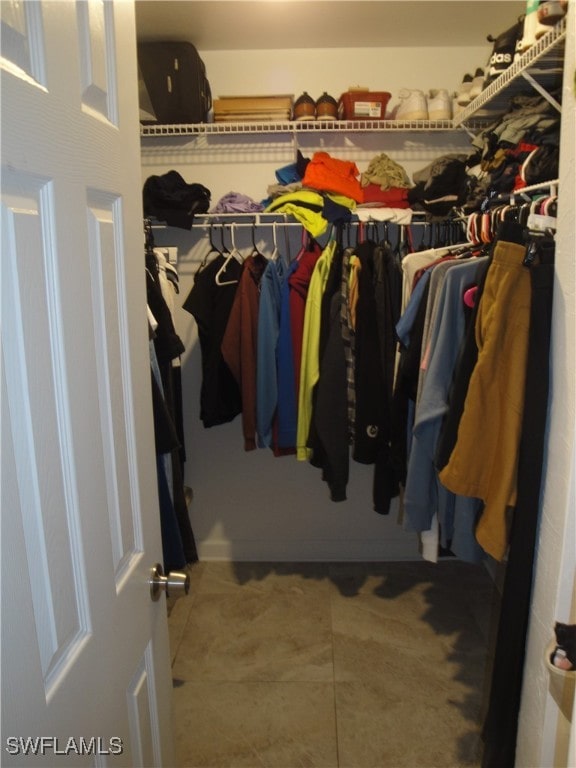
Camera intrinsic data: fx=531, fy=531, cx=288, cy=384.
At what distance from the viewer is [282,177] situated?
8.66 ft

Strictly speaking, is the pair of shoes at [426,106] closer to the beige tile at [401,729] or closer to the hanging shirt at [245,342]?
the hanging shirt at [245,342]

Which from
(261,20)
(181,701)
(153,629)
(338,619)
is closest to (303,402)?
(338,619)

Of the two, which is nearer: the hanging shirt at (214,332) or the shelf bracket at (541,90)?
the shelf bracket at (541,90)

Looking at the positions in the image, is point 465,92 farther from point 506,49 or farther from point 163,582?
point 163,582

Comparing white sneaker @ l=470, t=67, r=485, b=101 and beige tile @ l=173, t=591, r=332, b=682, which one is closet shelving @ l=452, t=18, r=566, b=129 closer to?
white sneaker @ l=470, t=67, r=485, b=101

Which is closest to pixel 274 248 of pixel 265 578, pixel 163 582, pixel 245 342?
pixel 245 342

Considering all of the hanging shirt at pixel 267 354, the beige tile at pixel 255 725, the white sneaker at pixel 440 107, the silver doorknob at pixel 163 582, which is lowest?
the beige tile at pixel 255 725

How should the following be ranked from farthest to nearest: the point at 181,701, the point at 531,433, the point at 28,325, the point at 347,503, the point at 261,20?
the point at 347,503, the point at 261,20, the point at 181,701, the point at 531,433, the point at 28,325

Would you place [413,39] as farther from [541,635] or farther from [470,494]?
[541,635]

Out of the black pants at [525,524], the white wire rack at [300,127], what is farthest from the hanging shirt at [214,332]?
the black pants at [525,524]

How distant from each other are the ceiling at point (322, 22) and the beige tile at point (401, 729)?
278cm

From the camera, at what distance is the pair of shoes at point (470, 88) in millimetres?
2254

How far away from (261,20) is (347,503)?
2398 mm

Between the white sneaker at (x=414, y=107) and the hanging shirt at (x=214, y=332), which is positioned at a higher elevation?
the white sneaker at (x=414, y=107)
